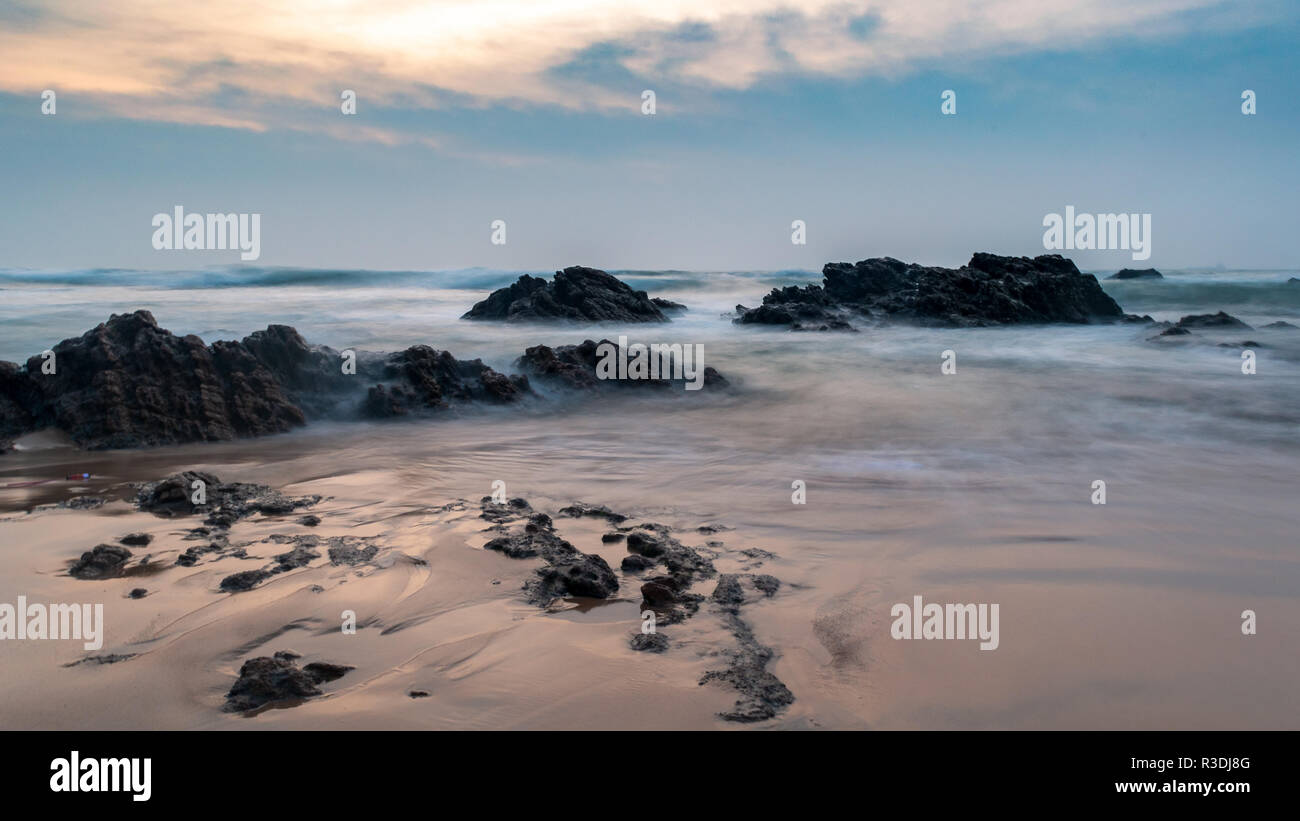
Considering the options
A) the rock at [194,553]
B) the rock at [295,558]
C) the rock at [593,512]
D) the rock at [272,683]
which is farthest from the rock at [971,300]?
the rock at [272,683]

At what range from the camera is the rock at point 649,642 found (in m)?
3.50

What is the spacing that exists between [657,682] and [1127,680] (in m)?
1.89

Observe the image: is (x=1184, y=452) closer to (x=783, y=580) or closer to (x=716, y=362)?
(x=783, y=580)

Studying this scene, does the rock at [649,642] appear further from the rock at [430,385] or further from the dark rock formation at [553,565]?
the rock at [430,385]

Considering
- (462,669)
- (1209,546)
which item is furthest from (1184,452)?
(462,669)

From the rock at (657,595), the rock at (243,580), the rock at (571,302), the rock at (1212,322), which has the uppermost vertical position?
the rock at (571,302)

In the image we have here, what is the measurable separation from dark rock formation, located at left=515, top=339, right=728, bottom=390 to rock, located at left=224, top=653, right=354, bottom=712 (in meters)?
7.56

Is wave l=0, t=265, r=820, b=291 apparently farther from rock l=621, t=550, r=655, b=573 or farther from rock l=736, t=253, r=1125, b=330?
rock l=621, t=550, r=655, b=573

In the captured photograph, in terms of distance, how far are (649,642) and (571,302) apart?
56.6 ft

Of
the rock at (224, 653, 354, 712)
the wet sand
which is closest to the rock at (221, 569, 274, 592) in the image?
the wet sand

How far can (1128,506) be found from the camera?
19.7 feet

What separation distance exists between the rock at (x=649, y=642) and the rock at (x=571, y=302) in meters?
16.4

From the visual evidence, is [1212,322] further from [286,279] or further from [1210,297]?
[286,279]

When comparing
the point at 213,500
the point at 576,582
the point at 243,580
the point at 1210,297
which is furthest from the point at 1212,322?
the point at 243,580
